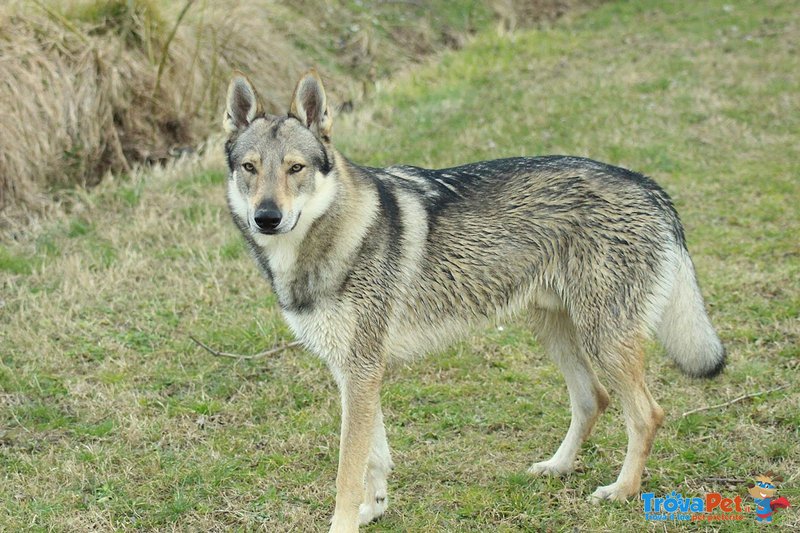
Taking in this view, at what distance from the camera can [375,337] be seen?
4.29m

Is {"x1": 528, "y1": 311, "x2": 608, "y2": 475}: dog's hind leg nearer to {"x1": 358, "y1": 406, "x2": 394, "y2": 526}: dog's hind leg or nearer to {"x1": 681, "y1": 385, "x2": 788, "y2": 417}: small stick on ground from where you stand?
{"x1": 681, "y1": 385, "x2": 788, "y2": 417}: small stick on ground

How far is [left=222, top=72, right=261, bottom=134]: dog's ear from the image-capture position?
4.41m

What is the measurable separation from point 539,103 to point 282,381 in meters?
6.90

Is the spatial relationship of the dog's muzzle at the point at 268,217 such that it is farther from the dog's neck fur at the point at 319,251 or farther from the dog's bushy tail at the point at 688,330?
the dog's bushy tail at the point at 688,330

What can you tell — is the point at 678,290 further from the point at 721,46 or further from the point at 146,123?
the point at 721,46

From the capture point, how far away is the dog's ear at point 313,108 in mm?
4375

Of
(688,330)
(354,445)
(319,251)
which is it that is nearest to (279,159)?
(319,251)

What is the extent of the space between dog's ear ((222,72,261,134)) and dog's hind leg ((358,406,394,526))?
1.62 m

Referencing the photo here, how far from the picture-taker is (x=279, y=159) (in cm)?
418

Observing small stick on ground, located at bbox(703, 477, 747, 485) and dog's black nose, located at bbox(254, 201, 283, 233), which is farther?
small stick on ground, located at bbox(703, 477, 747, 485)

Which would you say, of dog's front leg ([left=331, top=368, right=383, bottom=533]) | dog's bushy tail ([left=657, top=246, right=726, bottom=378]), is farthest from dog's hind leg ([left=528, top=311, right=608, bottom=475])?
dog's front leg ([left=331, top=368, right=383, bottom=533])

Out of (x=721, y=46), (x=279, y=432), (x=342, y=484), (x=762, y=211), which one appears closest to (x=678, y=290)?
(x=342, y=484)

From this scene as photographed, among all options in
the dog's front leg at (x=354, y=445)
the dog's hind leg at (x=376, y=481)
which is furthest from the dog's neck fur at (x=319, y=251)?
the dog's hind leg at (x=376, y=481)

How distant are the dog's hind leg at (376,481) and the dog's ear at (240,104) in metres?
1.62
